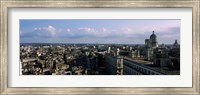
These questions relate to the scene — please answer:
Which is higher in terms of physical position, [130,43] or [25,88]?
[130,43]

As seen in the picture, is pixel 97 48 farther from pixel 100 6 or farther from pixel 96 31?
pixel 100 6

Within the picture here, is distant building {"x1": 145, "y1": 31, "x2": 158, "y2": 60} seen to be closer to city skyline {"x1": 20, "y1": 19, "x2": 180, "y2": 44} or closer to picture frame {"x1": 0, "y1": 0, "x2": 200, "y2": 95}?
city skyline {"x1": 20, "y1": 19, "x2": 180, "y2": 44}

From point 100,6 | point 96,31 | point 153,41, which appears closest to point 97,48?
point 96,31

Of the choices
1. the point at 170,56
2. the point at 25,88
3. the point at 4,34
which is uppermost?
the point at 4,34

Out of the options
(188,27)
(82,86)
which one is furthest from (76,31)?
(188,27)

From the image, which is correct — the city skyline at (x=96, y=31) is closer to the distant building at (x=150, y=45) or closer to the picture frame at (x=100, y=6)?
the distant building at (x=150, y=45)

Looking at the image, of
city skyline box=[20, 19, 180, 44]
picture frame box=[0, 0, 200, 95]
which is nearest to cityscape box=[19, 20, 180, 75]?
city skyline box=[20, 19, 180, 44]

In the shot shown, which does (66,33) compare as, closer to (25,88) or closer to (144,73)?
(25,88)
